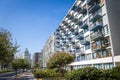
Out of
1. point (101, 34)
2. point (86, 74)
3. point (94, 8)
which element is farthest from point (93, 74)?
point (94, 8)

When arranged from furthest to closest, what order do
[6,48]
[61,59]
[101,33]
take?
[61,59], [101,33], [6,48]

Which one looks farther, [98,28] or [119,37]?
[98,28]

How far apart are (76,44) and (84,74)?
50.7m

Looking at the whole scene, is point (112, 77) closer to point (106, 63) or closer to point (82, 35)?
point (106, 63)

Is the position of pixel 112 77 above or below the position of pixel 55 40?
below

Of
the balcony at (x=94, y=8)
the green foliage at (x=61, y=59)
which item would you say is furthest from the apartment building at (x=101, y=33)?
the green foliage at (x=61, y=59)

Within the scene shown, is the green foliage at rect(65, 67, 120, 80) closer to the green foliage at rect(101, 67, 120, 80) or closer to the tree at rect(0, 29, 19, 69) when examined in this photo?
the green foliage at rect(101, 67, 120, 80)

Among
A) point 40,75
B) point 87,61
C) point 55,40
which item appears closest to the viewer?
point 40,75

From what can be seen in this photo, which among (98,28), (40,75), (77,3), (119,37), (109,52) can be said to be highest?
(77,3)

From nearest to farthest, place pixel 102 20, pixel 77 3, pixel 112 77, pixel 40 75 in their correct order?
1. pixel 112 77
2. pixel 40 75
3. pixel 102 20
4. pixel 77 3

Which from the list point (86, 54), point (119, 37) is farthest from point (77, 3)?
point (119, 37)

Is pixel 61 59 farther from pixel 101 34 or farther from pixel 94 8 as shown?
pixel 94 8

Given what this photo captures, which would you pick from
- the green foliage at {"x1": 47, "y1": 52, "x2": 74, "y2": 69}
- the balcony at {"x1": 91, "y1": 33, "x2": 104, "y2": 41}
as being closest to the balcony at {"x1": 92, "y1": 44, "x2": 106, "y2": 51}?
the balcony at {"x1": 91, "y1": 33, "x2": 104, "y2": 41}

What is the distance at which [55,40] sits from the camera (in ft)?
330
